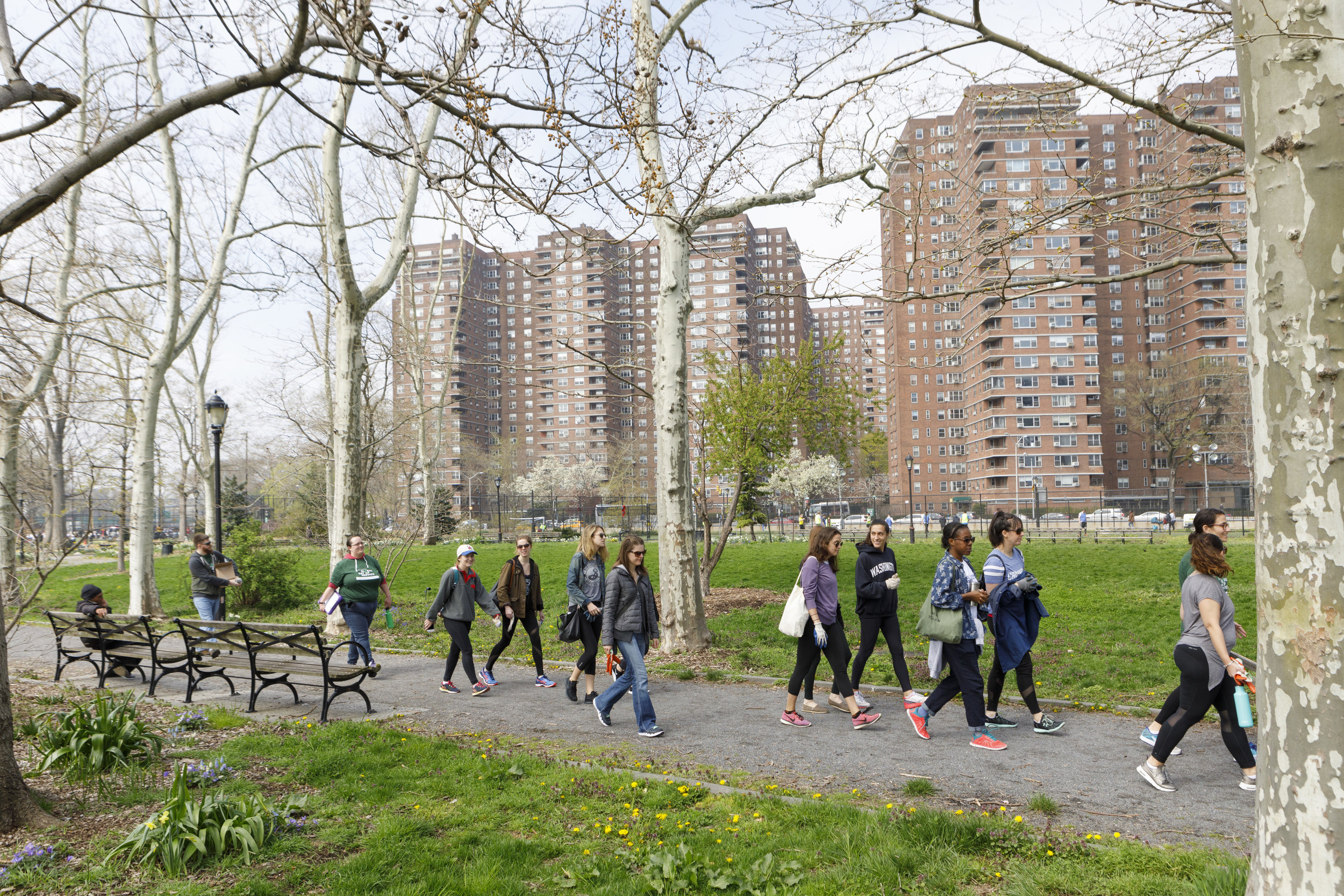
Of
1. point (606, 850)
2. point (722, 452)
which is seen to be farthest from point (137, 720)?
point (722, 452)

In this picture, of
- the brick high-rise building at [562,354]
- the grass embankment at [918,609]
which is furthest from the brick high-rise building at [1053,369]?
the grass embankment at [918,609]

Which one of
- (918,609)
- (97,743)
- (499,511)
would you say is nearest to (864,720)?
(97,743)

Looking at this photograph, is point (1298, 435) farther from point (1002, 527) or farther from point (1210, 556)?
point (1002, 527)

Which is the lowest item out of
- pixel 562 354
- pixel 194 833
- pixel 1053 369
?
pixel 194 833

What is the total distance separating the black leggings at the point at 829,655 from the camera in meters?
7.16

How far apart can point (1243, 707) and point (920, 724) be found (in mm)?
2301

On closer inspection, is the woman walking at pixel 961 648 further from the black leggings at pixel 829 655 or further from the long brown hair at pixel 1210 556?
the long brown hair at pixel 1210 556

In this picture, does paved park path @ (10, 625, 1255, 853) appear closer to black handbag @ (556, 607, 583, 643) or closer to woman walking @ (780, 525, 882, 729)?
woman walking @ (780, 525, 882, 729)

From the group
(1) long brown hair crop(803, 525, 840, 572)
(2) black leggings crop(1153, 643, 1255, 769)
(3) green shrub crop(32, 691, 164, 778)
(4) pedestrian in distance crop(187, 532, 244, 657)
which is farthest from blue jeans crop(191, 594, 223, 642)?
(2) black leggings crop(1153, 643, 1255, 769)

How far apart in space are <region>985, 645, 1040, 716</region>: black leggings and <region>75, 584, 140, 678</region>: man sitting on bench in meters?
9.25

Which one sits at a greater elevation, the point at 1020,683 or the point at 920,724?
the point at 1020,683

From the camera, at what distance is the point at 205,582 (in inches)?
446

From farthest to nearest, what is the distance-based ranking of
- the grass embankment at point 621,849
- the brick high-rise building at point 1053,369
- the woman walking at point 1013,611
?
the brick high-rise building at point 1053,369, the woman walking at point 1013,611, the grass embankment at point 621,849

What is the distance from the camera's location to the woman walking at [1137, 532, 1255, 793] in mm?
5270
